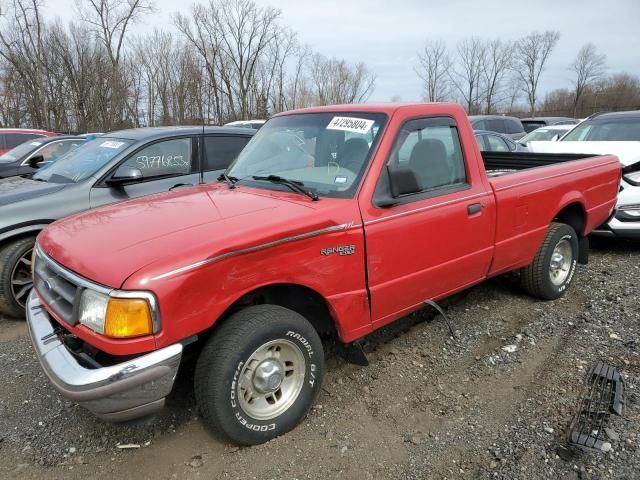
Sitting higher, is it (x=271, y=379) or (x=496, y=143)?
(x=496, y=143)

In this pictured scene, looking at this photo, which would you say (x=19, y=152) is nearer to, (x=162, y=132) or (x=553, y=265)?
(x=162, y=132)

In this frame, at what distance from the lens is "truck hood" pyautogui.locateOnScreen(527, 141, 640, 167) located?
20.6 feet

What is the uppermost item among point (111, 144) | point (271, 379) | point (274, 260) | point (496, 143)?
A: point (111, 144)

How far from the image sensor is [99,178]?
4.82m

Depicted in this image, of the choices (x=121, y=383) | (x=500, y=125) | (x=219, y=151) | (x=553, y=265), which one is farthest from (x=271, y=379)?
(x=500, y=125)

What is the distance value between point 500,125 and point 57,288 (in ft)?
52.7

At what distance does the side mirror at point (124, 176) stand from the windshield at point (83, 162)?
10.6 inches

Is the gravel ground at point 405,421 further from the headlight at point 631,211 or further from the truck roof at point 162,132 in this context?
the truck roof at point 162,132

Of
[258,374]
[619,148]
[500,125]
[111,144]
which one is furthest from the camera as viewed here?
[500,125]

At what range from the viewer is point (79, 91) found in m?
31.7

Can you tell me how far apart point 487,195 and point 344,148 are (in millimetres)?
1232

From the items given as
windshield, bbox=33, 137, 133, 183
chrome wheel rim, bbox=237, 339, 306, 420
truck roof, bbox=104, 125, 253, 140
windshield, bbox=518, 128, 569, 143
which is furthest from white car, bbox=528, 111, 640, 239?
windshield, bbox=518, 128, 569, 143

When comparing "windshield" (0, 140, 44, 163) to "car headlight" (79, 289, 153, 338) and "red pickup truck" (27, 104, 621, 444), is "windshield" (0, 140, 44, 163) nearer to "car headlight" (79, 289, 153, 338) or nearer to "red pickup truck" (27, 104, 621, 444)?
"red pickup truck" (27, 104, 621, 444)

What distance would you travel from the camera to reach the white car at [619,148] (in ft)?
19.1
